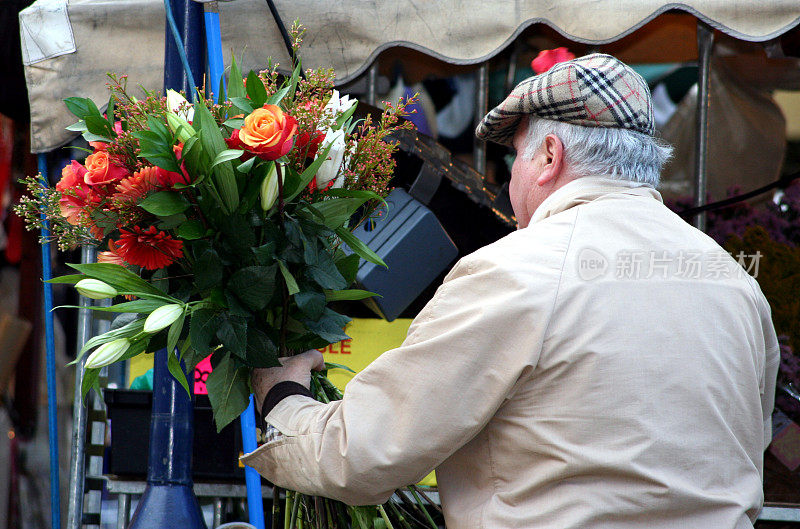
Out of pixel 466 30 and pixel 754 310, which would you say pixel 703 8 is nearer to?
pixel 466 30

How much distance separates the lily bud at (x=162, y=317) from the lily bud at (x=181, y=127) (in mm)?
Answer: 279

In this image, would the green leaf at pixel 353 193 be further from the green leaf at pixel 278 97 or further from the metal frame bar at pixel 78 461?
the metal frame bar at pixel 78 461

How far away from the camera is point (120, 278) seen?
1390 mm

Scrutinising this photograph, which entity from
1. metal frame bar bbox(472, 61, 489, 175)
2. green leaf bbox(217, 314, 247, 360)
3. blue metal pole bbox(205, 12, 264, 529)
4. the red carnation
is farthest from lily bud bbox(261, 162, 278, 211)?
metal frame bar bbox(472, 61, 489, 175)

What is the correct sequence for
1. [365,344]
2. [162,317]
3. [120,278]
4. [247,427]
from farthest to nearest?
[365,344] < [247,427] < [120,278] < [162,317]

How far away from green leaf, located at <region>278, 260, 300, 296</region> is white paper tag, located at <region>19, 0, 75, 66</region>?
1.42 metres

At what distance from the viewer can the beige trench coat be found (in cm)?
116

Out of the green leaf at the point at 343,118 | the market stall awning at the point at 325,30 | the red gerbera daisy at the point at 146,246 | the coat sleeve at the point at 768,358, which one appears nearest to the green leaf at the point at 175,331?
the red gerbera daisy at the point at 146,246

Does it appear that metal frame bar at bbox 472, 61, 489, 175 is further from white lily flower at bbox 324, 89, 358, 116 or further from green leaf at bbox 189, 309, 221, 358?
green leaf at bbox 189, 309, 221, 358

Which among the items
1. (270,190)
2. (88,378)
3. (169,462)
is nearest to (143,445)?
(169,462)

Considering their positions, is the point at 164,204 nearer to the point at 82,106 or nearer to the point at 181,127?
the point at 181,127

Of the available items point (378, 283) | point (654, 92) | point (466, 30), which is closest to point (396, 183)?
point (378, 283)

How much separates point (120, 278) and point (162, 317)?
0.16 metres

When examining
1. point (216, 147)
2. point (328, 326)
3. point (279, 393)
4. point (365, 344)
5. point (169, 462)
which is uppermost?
point (216, 147)
